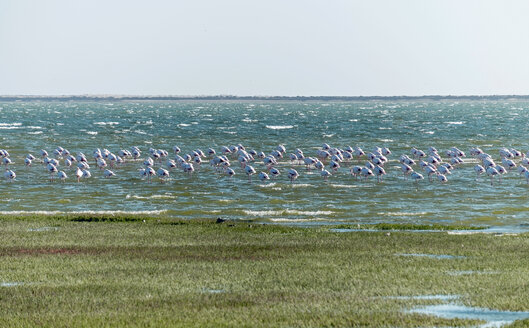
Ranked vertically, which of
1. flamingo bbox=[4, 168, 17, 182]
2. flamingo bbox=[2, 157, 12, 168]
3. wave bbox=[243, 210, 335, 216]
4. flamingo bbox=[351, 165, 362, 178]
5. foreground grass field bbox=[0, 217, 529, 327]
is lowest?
flamingo bbox=[2, 157, 12, 168]

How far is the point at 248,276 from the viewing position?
71.9 feet

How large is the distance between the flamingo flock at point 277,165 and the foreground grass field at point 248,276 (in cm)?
2635

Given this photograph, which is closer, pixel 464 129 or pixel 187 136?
pixel 187 136

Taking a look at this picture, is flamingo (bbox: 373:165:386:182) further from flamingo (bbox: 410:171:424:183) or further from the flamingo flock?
flamingo (bbox: 410:171:424:183)

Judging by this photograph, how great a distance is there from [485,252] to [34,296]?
13.5m

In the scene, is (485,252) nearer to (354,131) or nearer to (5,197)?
(5,197)

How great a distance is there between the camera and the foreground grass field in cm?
1759

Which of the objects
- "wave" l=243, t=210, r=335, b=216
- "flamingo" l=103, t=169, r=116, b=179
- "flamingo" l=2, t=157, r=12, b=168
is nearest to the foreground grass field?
"wave" l=243, t=210, r=335, b=216

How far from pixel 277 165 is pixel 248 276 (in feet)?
154

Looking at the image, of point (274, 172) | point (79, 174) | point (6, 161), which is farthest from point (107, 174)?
point (6, 161)

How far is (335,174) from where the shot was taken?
61.5 m

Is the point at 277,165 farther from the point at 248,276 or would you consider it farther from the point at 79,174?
the point at 248,276

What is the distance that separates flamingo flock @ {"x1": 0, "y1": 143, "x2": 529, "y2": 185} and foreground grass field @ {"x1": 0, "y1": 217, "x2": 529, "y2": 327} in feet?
86.4

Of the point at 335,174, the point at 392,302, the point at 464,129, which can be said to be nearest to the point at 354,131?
the point at 464,129
